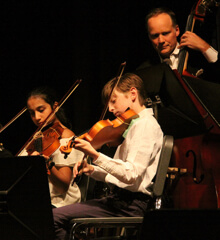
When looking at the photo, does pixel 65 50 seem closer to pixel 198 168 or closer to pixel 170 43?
pixel 170 43

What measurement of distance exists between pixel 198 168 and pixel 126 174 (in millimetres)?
496

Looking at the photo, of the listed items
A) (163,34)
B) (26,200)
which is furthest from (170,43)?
(26,200)

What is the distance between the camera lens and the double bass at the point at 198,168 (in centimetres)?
189

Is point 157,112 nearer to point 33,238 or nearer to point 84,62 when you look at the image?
point 33,238

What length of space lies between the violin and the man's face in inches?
23.1

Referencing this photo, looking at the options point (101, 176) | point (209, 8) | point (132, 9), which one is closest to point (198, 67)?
point (209, 8)

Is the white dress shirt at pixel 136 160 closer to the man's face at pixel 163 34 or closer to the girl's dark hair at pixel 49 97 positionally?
the man's face at pixel 163 34

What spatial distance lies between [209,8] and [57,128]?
1052mm

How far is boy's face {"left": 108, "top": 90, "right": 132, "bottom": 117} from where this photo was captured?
6.30 feet

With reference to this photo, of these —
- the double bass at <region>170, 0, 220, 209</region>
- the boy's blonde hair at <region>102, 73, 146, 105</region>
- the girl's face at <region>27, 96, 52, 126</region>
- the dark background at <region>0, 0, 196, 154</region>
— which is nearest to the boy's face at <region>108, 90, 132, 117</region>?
the boy's blonde hair at <region>102, 73, 146, 105</region>

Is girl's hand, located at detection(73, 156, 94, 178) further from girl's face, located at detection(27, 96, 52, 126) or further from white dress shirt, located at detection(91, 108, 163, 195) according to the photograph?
girl's face, located at detection(27, 96, 52, 126)

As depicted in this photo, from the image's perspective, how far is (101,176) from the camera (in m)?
1.84

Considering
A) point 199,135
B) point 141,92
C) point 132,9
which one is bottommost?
point 199,135

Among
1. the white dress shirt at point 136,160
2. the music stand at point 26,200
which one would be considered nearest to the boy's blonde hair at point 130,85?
the white dress shirt at point 136,160
